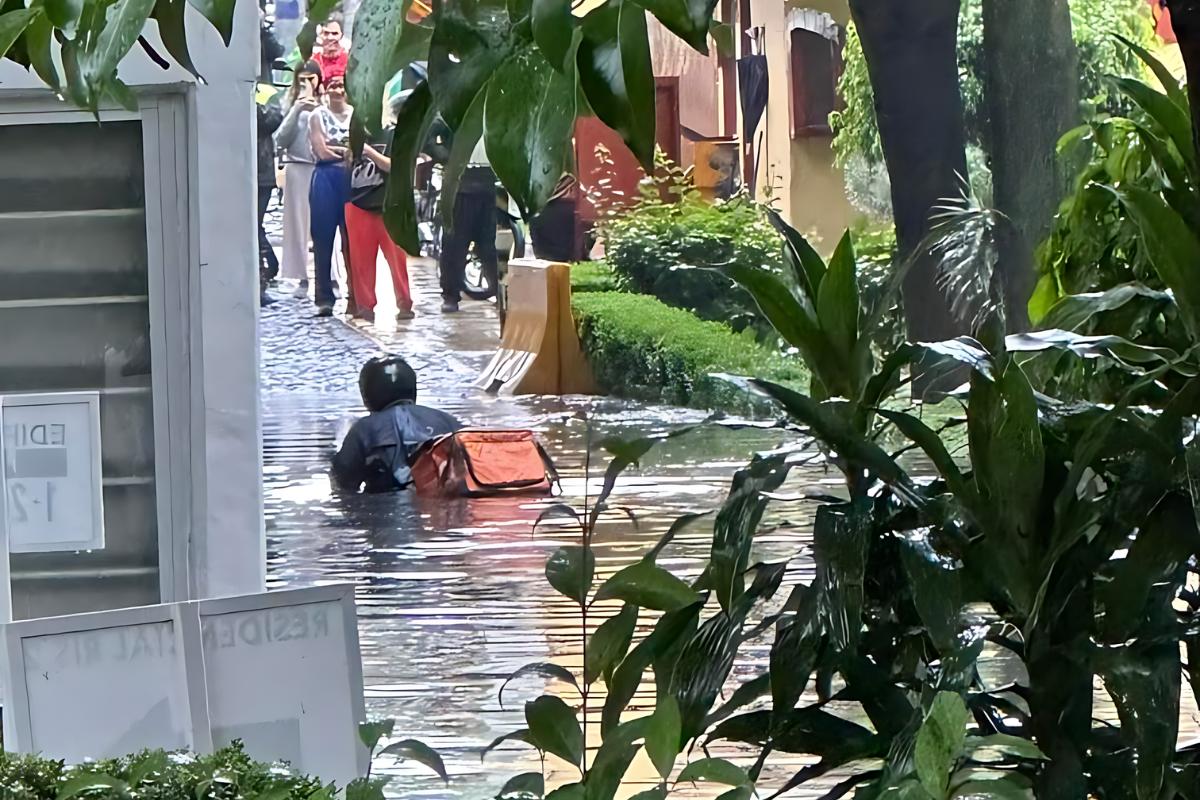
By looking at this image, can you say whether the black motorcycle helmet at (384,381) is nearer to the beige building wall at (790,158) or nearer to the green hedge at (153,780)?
the beige building wall at (790,158)

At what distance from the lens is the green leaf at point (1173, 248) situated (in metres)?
0.51

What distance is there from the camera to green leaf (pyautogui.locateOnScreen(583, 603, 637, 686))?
619 millimetres

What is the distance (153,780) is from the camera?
865 mm

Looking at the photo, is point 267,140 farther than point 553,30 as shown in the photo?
Yes

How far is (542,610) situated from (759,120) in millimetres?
783

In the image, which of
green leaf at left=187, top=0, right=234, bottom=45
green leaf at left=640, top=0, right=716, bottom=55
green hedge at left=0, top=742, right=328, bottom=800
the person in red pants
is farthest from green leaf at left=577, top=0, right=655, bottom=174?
the person in red pants

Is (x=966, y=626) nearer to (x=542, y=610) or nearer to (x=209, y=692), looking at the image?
(x=209, y=692)

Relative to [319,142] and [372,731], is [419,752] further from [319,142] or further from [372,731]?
[319,142]

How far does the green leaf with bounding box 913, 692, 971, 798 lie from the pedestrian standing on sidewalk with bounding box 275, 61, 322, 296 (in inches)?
50.7

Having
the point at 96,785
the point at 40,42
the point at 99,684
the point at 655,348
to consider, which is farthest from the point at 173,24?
the point at 655,348

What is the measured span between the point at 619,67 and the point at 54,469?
1530mm

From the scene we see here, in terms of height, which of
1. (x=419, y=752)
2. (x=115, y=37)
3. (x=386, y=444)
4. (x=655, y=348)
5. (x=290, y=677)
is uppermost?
(x=115, y=37)

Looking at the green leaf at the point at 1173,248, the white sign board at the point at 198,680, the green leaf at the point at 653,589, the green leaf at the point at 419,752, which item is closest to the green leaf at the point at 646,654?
the green leaf at the point at 653,589

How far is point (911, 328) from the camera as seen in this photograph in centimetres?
117
